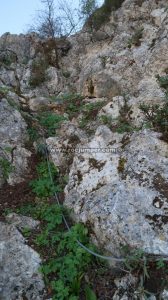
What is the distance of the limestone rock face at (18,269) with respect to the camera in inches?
182

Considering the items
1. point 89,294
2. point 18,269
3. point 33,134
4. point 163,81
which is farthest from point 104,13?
point 89,294

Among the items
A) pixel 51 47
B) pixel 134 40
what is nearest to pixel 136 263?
pixel 134 40

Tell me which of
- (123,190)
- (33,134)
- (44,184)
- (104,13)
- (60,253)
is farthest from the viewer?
(104,13)

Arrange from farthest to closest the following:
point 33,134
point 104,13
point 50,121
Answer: point 104,13 → point 50,121 → point 33,134

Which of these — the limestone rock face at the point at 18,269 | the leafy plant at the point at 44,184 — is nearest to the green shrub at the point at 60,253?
the limestone rock face at the point at 18,269

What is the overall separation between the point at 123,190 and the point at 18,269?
222 centimetres

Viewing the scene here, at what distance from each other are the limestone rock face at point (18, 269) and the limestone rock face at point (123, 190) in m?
1.11

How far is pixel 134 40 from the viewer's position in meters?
10.4

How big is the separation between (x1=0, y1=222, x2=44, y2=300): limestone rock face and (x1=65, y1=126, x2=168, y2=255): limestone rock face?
1115 millimetres

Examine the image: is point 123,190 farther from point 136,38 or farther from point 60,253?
Answer: point 136,38

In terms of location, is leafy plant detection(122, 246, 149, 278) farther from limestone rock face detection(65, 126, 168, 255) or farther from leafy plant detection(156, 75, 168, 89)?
leafy plant detection(156, 75, 168, 89)

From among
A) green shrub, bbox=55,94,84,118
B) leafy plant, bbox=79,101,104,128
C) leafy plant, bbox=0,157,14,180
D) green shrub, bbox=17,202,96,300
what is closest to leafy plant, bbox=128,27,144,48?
green shrub, bbox=55,94,84,118

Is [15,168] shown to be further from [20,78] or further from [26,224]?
[20,78]

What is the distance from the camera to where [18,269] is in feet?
16.1
